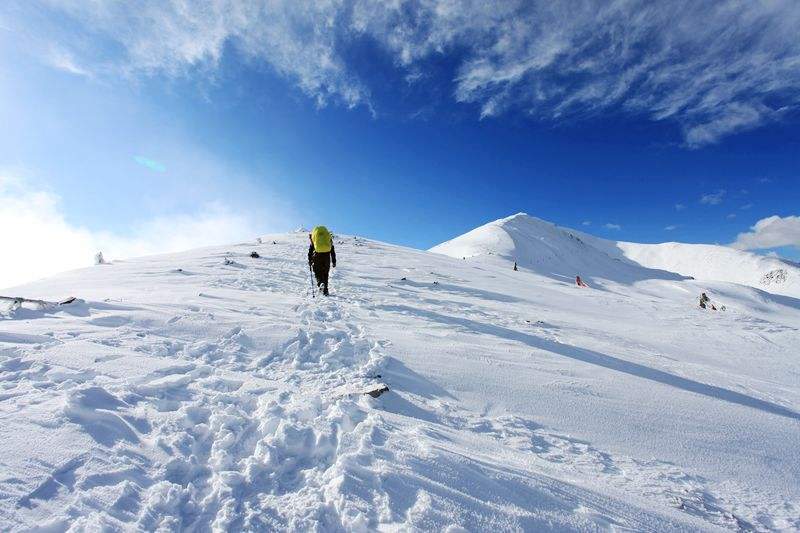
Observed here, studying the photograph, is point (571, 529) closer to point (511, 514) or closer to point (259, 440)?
point (511, 514)

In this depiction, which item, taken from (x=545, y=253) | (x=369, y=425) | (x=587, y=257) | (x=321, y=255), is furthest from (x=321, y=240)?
(x=587, y=257)

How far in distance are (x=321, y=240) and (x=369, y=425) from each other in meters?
9.34

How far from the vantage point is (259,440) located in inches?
152

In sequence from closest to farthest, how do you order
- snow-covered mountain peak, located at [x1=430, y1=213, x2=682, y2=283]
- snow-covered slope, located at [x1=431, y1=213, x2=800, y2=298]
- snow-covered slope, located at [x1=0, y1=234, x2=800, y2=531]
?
snow-covered slope, located at [x1=0, y1=234, x2=800, y2=531]
snow-covered mountain peak, located at [x1=430, y1=213, x2=682, y2=283]
snow-covered slope, located at [x1=431, y1=213, x2=800, y2=298]

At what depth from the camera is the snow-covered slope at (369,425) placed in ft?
9.85

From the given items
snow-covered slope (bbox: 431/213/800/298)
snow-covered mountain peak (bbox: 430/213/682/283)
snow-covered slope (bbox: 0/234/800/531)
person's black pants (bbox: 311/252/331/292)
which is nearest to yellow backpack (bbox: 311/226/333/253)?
person's black pants (bbox: 311/252/331/292)

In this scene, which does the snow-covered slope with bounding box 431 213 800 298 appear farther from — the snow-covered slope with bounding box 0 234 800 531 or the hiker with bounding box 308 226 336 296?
the snow-covered slope with bounding box 0 234 800 531

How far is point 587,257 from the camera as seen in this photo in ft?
232

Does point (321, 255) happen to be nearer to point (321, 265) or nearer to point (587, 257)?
point (321, 265)

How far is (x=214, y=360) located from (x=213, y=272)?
33.0 ft

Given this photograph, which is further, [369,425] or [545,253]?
[545,253]

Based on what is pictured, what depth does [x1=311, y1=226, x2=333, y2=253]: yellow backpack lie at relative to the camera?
41.8 ft

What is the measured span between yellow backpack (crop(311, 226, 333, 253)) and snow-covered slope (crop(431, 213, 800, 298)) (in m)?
42.1

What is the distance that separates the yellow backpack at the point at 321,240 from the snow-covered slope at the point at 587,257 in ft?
138
